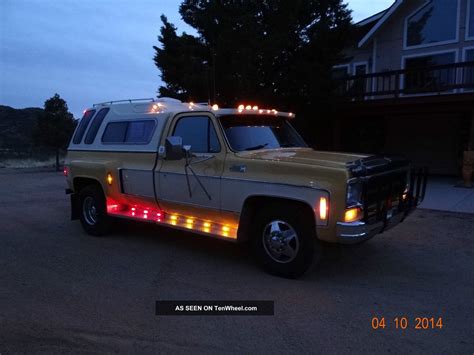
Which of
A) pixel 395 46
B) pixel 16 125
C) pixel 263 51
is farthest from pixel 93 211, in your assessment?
pixel 16 125

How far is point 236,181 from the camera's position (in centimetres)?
533

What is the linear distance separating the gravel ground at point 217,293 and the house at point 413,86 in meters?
8.21

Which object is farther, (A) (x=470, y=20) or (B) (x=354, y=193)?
(A) (x=470, y=20)

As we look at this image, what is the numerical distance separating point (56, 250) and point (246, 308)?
3515 mm

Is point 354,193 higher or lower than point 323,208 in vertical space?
higher

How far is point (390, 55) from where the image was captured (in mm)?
17203

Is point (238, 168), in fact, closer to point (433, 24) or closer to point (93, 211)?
point (93, 211)

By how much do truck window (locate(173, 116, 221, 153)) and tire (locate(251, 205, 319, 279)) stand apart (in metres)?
1.17

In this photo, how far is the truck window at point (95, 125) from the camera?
7.53 metres

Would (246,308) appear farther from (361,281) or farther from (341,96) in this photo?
(341,96)

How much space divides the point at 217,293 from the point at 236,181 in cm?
138

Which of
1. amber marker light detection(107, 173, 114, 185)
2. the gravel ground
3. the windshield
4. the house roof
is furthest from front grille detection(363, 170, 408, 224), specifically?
the house roof


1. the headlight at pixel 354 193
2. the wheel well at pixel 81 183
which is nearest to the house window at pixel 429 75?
the headlight at pixel 354 193
